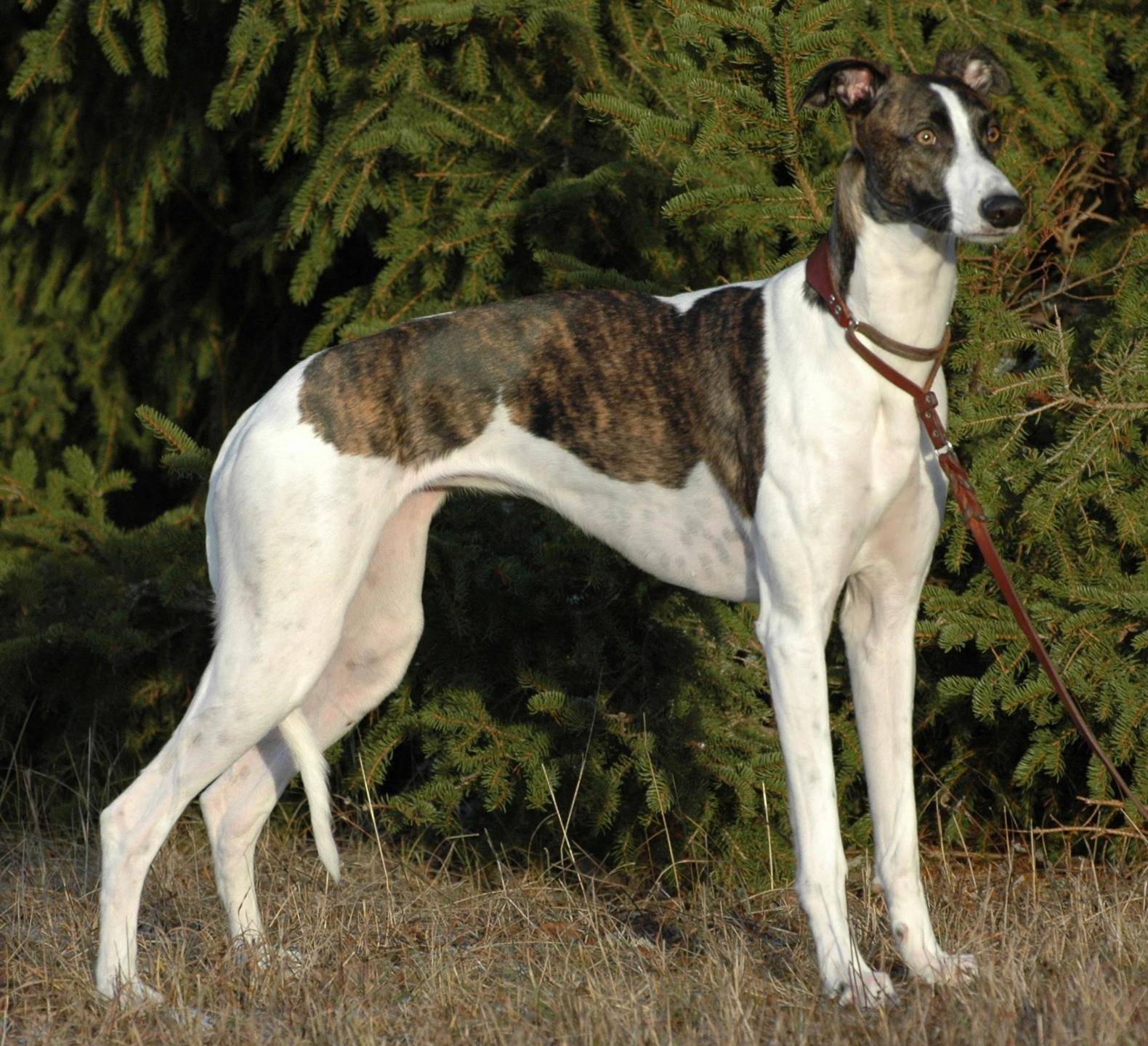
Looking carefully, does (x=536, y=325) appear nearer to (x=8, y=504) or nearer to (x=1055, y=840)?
(x=1055, y=840)

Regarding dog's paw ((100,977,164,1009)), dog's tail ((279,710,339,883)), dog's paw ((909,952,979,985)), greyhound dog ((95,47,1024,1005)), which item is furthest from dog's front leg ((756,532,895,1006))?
dog's paw ((100,977,164,1009))

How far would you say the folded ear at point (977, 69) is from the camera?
160 inches

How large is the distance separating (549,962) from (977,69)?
8.88 ft

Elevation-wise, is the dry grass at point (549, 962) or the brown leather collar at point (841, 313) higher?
the brown leather collar at point (841, 313)

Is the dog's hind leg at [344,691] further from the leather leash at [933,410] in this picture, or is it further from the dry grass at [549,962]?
the leather leash at [933,410]

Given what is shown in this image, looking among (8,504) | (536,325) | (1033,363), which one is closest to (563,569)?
(536,325)

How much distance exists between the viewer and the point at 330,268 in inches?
263

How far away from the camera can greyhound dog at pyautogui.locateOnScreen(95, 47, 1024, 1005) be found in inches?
146

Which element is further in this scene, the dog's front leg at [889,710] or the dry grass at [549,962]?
the dog's front leg at [889,710]

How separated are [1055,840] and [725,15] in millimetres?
3115

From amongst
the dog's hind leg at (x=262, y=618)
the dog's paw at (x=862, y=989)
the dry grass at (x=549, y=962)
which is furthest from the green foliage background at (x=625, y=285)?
the dog's paw at (x=862, y=989)

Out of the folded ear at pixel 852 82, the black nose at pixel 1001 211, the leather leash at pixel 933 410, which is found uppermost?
the folded ear at pixel 852 82

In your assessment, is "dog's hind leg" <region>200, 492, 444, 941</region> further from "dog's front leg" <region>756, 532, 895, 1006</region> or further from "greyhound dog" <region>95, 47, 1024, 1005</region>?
"dog's front leg" <region>756, 532, 895, 1006</region>

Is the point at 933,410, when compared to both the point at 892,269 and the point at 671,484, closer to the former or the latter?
the point at 892,269
